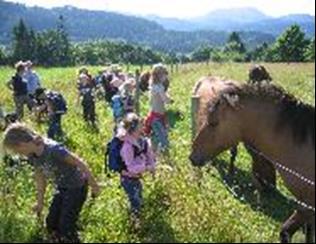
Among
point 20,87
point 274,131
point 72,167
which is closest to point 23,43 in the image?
point 20,87

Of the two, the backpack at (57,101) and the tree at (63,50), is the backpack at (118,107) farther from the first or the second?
the tree at (63,50)

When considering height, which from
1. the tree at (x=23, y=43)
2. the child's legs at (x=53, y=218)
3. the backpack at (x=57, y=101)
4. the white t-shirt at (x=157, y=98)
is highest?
the white t-shirt at (x=157, y=98)

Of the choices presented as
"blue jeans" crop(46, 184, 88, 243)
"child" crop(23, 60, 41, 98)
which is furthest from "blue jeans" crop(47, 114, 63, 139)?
"blue jeans" crop(46, 184, 88, 243)

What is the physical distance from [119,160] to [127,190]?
44 cm

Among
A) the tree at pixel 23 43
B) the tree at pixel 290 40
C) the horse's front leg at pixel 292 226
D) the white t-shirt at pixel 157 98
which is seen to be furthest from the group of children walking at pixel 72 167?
the tree at pixel 23 43

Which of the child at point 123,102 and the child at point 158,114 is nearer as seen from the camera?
the child at point 158,114

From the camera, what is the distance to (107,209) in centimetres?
955

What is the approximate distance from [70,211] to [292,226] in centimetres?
233

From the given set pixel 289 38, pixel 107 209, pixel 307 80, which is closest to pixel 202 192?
pixel 107 209

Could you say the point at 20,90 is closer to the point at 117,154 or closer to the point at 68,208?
the point at 117,154

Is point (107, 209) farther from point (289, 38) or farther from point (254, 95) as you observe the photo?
point (289, 38)

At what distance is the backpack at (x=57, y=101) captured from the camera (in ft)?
49.0

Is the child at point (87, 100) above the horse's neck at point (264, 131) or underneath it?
underneath

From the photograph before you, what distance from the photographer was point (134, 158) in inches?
344
